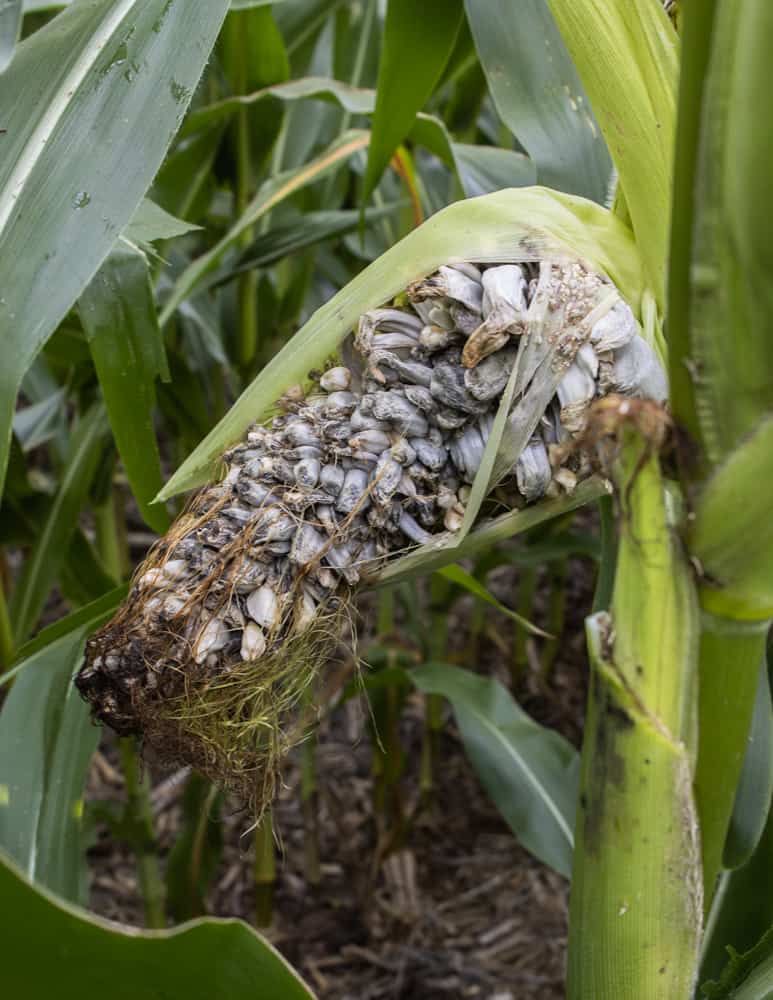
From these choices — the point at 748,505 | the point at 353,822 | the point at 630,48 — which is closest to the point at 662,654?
the point at 748,505

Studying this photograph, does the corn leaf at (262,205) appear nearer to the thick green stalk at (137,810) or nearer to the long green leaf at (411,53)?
the long green leaf at (411,53)

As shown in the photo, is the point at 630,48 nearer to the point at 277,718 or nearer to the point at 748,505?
the point at 748,505

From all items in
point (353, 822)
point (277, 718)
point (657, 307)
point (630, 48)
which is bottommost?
point (353, 822)

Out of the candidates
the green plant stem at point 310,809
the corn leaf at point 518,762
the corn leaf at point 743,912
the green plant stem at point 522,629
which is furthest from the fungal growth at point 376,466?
the green plant stem at point 522,629

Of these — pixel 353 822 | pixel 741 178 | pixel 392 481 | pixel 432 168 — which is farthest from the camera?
pixel 353 822

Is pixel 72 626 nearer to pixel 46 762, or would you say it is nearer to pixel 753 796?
pixel 46 762

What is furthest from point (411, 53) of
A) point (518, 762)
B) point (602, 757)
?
point (518, 762)

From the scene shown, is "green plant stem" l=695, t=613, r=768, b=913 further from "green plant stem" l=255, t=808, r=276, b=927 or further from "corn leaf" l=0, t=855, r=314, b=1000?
"green plant stem" l=255, t=808, r=276, b=927
